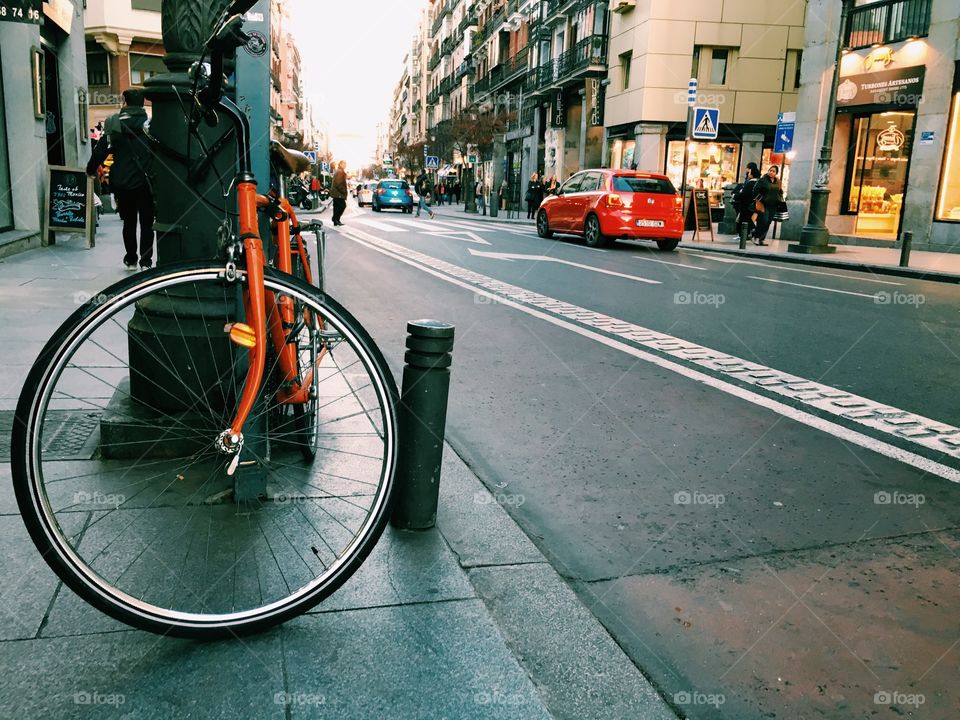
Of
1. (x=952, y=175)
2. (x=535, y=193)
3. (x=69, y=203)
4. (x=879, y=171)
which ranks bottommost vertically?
(x=69, y=203)

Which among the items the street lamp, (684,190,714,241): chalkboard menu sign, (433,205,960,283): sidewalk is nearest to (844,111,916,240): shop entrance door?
(433,205,960,283): sidewalk

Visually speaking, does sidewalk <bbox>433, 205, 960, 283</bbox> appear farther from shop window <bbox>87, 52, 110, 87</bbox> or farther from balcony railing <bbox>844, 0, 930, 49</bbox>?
shop window <bbox>87, 52, 110, 87</bbox>

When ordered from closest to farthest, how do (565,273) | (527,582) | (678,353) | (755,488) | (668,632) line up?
(668,632) < (527,582) < (755,488) < (678,353) < (565,273)

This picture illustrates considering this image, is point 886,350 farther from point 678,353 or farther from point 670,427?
point 670,427

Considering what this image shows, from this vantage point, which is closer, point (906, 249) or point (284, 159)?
point (284, 159)

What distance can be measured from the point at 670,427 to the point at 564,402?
2.38ft

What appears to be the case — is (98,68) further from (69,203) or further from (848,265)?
(848,265)

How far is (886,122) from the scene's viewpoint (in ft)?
70.0

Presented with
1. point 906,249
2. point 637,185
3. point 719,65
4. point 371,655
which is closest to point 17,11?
point 371,655

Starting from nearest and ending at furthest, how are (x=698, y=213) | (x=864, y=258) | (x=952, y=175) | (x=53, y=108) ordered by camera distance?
(x=53, y=108) → (x=864, y=258) → (x=952, y=175) → (x=698, y=213)

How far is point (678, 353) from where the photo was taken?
6570 millimetres

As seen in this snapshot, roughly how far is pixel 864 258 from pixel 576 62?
81.7ft

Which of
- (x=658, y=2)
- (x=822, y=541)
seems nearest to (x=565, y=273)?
(x=822, y=541)

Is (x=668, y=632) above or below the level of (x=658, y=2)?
below
